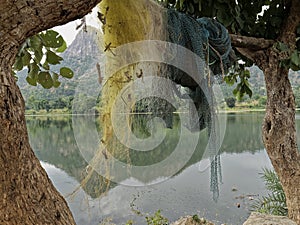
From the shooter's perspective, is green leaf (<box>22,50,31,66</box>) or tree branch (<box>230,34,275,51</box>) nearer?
green leaf (<box>22,50,31,66</box>)

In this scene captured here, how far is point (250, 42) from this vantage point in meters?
1.39

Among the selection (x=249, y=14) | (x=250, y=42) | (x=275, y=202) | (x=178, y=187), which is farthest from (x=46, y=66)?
(x=178, y=187)

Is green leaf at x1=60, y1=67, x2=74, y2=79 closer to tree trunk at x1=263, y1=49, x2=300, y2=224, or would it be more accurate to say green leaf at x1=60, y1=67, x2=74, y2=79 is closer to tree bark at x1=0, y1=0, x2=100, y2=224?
tree bark at x1=0, y1=0, x2=100, y2=224

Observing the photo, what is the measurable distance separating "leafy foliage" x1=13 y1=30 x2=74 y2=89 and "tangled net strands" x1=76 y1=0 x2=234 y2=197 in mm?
191

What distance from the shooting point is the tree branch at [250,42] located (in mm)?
1318

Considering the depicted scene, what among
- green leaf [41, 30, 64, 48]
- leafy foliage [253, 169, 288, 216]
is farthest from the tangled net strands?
leafy foliage [253, 169, 288, 216]

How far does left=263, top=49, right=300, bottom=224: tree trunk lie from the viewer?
1.49m

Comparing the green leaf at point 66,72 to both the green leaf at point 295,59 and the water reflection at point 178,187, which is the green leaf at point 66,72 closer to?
the water reflection at point 178,187

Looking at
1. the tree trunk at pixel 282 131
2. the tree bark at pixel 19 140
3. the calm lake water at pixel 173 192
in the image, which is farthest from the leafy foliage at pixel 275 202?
the tree bark at pixel 19 140

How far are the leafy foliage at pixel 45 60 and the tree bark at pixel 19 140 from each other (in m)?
0.40

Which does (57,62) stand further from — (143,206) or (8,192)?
(143,206)

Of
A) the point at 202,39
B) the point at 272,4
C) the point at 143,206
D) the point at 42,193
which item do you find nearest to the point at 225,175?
the point at 143,206

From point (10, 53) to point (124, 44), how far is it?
38cm

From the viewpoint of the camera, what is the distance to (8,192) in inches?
18.6
